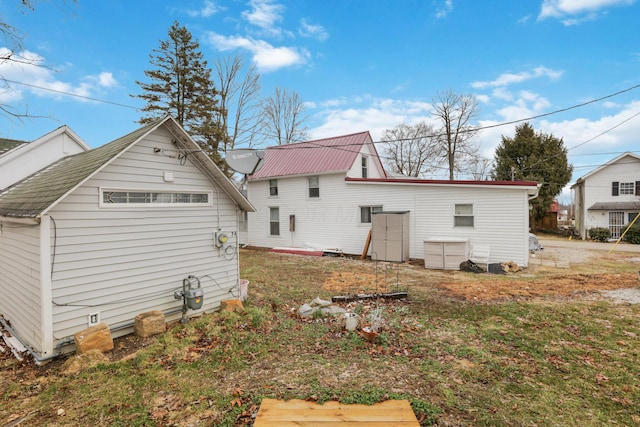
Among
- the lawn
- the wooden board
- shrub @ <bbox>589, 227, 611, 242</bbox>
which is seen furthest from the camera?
shrub @ <bbox>589, 227, 611, 242</bbox>

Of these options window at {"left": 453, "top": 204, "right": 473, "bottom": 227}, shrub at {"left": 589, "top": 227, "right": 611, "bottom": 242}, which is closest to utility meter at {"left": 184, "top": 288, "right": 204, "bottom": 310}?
window at {"left": 453, "top": 204, "right": 473, "bottom": 227}

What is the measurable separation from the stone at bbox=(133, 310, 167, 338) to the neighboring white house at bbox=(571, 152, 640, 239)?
2791cm

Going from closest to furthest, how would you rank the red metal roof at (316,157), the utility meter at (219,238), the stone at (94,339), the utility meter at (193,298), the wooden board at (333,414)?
the wooden board at (333,414)
the stone at (94,339)
the utility meter at (193,298)
the utility meter at (219,238)
the red metal roof at (316,157)

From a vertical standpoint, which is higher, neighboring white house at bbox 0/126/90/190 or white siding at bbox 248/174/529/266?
neighboring white house at bbox 0/126/90/190

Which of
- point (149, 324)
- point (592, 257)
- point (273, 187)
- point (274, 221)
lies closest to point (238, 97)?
point (273, 187)

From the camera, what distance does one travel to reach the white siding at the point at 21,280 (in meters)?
4.73

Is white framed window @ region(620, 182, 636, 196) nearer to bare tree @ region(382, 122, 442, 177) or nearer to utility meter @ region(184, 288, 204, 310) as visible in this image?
bare tree @ region(382, 122, 442, 177)

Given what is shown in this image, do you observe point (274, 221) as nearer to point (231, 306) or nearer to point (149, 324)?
point (231, 306)

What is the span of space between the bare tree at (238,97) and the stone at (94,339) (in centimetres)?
1777

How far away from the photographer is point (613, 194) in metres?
21.5

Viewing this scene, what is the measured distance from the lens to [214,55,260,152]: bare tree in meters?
21.9

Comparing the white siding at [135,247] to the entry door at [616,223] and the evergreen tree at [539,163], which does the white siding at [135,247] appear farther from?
the evergreen tree at [539,163]

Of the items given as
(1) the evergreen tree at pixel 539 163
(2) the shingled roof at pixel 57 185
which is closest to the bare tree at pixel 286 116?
(1) the evergreen tree at pixel 539 163

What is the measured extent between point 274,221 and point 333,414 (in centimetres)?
1577
